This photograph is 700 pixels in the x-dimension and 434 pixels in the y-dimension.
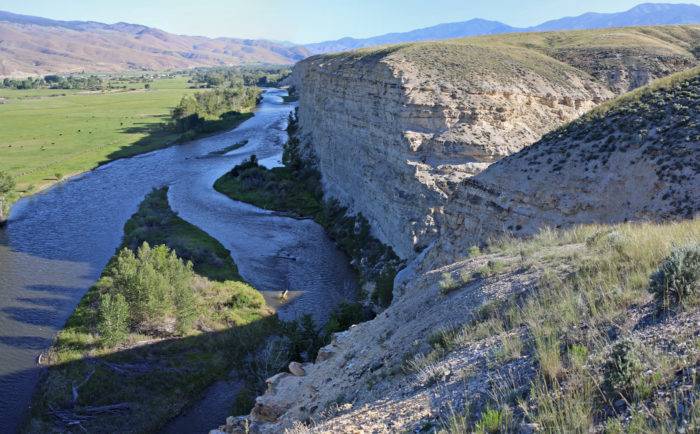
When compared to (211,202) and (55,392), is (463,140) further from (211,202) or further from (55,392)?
(211,202)

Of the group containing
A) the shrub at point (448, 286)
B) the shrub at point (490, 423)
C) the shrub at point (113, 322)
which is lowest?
the shrub at point (113, 322)

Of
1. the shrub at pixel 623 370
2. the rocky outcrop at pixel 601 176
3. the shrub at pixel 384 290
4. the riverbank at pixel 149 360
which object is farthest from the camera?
the shrub at pixel 384 290

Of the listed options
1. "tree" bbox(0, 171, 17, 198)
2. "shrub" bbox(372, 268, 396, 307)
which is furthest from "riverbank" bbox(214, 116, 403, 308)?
"tree" bbox(0, 171, 17, 198)

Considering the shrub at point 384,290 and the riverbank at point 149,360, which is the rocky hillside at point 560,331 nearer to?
the shrub at point 384,290

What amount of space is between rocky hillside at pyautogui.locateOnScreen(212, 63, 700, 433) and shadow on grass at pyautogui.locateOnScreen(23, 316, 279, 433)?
1155 cm

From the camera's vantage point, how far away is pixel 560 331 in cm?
639

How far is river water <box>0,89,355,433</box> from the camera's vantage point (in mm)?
25672

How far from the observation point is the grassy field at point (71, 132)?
203ft

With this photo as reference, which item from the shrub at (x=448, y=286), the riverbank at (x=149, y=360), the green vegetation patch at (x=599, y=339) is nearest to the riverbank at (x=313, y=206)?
the riverbank at (x=149, y=360)

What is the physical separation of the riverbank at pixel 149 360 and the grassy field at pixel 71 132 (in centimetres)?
3435

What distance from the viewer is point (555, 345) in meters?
5.75

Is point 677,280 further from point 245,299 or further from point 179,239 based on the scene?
point 179,239

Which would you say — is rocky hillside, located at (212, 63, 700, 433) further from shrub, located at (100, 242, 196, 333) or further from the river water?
shrub, located at (100, 242, 196, 333)

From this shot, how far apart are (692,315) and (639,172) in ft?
36.3
